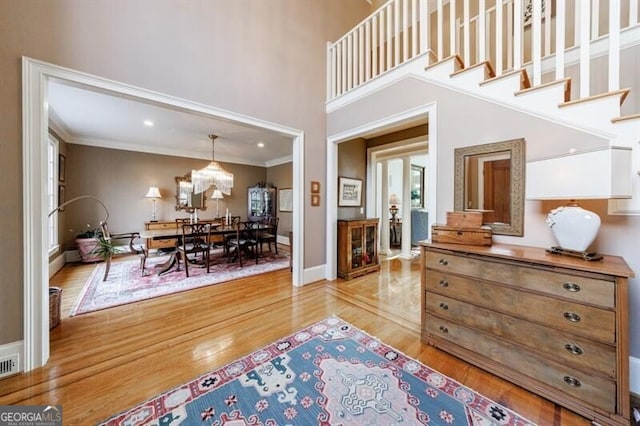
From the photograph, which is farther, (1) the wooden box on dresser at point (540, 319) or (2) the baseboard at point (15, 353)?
(2) the baseboard at point (15, 353)

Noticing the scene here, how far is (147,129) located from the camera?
4.66 m

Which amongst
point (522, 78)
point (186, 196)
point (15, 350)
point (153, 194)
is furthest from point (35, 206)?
point (186, 196)

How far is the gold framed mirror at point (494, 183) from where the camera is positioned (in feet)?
6.20

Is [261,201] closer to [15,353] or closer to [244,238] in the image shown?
→ [244,238]

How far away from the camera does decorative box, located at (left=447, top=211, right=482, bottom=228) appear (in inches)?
74.5

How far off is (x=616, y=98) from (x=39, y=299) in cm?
423

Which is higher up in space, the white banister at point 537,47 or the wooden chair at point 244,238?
the white banister at point 537,47

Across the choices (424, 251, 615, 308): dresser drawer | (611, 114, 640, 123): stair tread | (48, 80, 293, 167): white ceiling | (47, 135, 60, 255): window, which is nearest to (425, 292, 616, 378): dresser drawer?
(424, 251, 615, 308): dresser drawer

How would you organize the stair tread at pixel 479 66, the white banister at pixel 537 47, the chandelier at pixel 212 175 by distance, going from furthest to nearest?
the chandelier at pixel 212 175 → the stair tread at pixel 479 66 → the white banister at pixel 537 47

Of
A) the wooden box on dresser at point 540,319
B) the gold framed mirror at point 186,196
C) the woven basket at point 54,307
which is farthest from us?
the gold framed mirror at point 186,196

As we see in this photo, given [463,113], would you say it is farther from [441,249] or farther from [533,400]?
[533,400]

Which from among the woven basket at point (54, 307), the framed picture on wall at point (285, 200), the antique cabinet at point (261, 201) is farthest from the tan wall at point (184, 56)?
the antique cabinet at point (261, 201)

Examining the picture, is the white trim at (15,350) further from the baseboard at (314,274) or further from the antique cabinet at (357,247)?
the antique cabinet at (357,247)

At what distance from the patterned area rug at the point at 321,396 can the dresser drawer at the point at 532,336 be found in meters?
0.43
